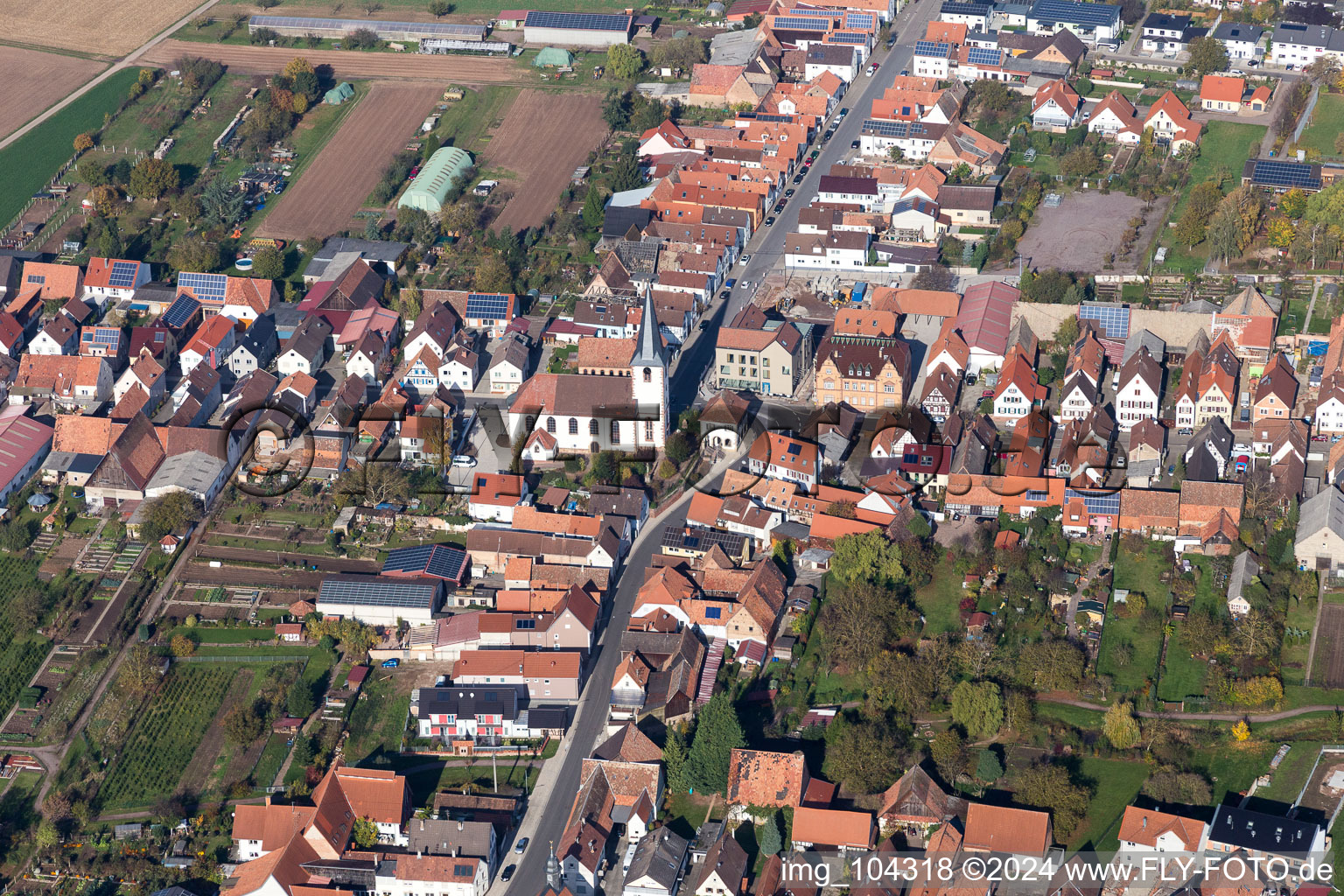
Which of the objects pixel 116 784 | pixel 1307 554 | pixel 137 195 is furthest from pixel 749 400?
pixel 137 195

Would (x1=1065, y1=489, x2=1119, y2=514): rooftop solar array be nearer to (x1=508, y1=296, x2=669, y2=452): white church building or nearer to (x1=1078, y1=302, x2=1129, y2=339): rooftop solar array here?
(x1=1078, y1=302, x2=1129, y2=339): rooftop solar array

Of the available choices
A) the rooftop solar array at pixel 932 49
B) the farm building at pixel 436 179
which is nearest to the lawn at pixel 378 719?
the farm building at pixel 436 179

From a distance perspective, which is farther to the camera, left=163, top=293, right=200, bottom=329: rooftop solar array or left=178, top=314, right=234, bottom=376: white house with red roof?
left=163, top=293, right=200, bottom=329: rooftop solar array

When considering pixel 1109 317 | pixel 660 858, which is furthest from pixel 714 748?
pixel 1109 317

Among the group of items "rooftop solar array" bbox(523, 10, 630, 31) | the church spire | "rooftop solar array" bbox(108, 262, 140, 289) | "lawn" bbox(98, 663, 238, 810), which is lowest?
"rooftop solar array" bbox(523, 10, 630, 31)

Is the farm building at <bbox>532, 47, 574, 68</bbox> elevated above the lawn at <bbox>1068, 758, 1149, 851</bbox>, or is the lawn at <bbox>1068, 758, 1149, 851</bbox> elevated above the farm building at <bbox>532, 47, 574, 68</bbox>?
the lawn at <bbox>1068, 758, 1149, 851</bbox>

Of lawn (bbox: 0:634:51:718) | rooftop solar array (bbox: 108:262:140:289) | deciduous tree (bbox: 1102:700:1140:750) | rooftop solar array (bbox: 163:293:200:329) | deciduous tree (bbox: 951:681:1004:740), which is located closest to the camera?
deciduous tree (bbox: 1102:700:1140:750)

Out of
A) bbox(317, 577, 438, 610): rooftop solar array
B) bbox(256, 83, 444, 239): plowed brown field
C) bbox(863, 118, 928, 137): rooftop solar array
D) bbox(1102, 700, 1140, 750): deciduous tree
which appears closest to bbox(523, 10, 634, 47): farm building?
bbox(256, 83, 444, 239): plowed brown field

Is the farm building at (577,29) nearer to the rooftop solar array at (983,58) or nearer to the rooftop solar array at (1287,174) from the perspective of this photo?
the rooftop solar array at (983,58)
